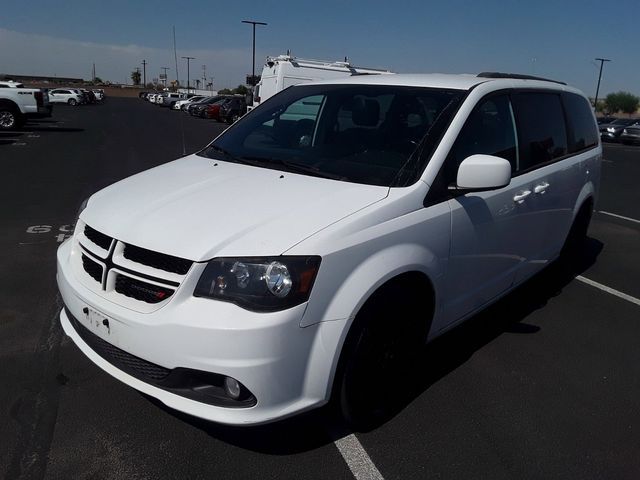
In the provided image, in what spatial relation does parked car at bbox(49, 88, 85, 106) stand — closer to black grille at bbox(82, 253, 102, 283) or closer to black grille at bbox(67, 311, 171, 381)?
black grille at bbox(82, 253, 102, 283)

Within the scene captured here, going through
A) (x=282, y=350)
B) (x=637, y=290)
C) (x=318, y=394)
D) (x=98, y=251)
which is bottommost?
(x=637, y=290)

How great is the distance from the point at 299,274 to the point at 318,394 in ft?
1.87

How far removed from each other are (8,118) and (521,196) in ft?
68.1

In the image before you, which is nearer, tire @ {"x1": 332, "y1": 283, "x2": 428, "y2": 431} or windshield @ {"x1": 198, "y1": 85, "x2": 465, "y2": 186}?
tire @ {"x1": 332, "y1": 283, "x2": 428, "y2": 431}

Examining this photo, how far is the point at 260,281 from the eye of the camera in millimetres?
2334

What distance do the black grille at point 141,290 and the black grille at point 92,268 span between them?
7.3 inches

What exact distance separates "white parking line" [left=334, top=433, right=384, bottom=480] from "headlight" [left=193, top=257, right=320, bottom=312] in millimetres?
900

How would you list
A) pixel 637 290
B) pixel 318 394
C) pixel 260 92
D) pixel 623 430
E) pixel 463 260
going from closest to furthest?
1. pixel 318 394
2. pixel 623 430
3. pixel 463 260
4. pixel 637 290
5. pixel 260 92

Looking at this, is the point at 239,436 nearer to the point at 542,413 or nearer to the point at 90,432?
the point at 90,432

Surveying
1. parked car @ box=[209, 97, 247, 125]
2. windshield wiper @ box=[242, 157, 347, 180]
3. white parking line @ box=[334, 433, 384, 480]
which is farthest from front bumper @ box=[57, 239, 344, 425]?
parked car @ box=[209, 97, 247, 125]

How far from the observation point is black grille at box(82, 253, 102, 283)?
109 inches

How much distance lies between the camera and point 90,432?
2.79 metres

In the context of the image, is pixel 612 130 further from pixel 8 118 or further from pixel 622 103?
pixel 622 103

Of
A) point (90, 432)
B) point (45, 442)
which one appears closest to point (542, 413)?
point (90, 432)
